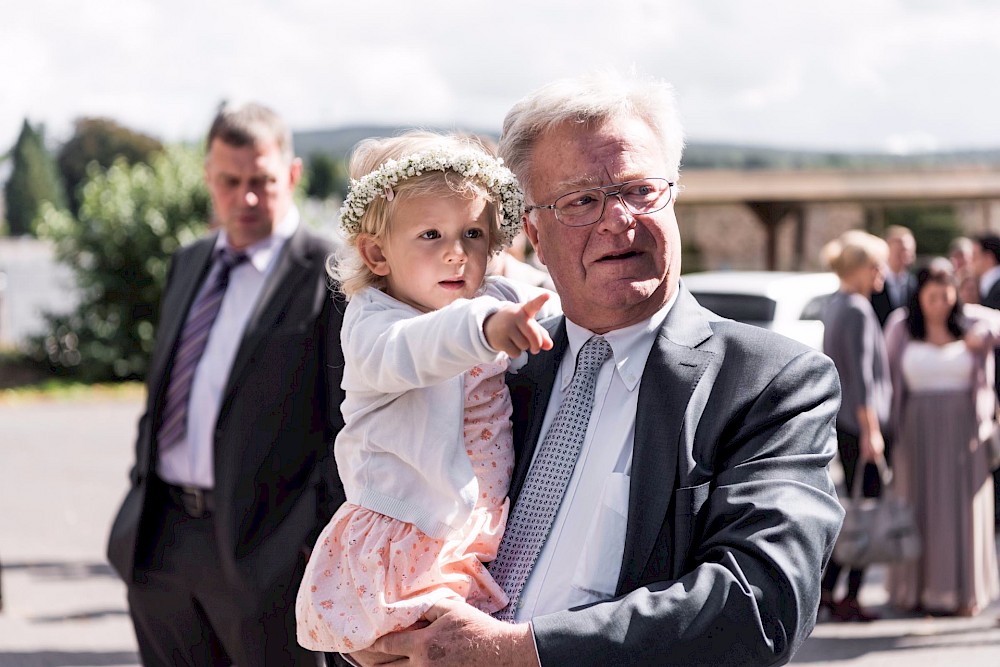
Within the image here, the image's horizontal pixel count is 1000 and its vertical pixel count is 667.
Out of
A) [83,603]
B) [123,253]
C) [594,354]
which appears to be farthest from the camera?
[123,253]

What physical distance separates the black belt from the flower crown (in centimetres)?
203

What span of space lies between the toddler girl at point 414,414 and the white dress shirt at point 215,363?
1.88m

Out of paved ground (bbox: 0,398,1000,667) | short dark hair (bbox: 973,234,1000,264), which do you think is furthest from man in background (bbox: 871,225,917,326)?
paved ground (bbox: 0,398,1000,667)

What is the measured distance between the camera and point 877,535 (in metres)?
6.81

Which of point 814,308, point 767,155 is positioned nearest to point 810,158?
point 767,155

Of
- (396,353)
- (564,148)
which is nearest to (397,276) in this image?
(396,353)

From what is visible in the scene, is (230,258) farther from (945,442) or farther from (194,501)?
(945,442)

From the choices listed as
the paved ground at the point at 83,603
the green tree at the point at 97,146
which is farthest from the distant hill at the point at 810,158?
the green tree at the point at 97,146

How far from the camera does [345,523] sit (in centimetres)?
232

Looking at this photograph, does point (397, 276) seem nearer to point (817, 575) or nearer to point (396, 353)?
point (396, 353)

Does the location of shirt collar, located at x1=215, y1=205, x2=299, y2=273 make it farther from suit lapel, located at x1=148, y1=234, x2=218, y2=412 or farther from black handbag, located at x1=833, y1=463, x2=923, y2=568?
black handbag, located at x1=833, y1=463, x2=923, y2=568

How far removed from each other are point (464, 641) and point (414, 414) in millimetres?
426

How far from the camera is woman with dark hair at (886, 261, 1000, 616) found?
7.32 m

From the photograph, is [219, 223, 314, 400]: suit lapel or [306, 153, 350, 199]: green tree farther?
[306, 153, 350, 199]: green tree
